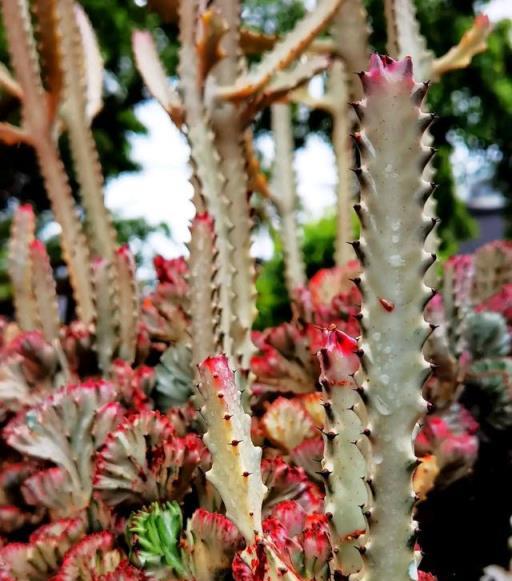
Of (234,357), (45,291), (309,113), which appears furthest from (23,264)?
(309,113)

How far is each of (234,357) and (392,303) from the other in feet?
2.07

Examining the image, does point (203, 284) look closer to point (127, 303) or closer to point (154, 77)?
point (127, 303)

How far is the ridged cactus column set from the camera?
76 cm

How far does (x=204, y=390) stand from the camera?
915mm

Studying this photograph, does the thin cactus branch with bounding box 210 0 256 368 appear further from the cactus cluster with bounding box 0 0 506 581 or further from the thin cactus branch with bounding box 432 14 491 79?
the thin cactus branch with bounding box 432 14 491 79

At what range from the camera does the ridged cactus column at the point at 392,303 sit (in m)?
0.76

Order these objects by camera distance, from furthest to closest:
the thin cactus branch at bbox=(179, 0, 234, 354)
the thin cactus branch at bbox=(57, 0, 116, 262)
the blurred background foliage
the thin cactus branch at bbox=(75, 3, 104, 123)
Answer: the blurred background foliage → the thin cactus branch at bbox=(75, 3, 104, 123) → the thin cactus branch at bbox=(57, 0, 116, 262) → the thin cactus branch at bbox=(179, 0, 234, 354)

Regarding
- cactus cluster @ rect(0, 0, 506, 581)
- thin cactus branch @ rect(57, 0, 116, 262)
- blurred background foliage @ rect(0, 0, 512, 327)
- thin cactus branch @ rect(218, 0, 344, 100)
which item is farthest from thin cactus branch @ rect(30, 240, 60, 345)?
blurred background foliage @ rect(0, 0, 512, 327)

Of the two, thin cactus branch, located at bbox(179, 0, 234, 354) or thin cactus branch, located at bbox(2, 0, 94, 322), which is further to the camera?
thin cactus branch, located at bbox(2, 0, 94, 322)

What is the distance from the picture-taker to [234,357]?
53.9 inches

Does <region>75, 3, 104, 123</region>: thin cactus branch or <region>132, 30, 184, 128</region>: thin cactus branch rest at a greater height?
<region>75, 3, 104, 123</region>: thin cactus branch

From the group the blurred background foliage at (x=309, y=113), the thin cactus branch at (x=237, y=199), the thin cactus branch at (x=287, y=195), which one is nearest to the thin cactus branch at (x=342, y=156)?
the thin cactus branch at (x=287, y=195)

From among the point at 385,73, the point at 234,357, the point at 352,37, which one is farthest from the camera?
the point at 352,37

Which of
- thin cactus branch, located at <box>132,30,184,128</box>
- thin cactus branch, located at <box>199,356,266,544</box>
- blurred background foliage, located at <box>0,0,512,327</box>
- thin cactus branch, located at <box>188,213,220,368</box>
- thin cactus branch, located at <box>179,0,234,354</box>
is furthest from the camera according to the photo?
blurred background foliage, located at <box>0,0,512,327</box>
